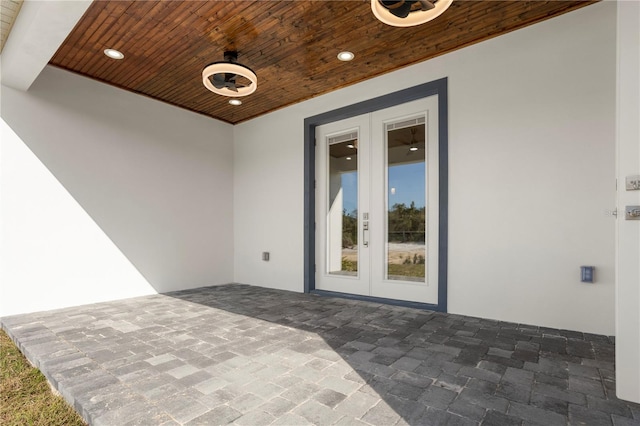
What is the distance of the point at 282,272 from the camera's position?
5367 mm

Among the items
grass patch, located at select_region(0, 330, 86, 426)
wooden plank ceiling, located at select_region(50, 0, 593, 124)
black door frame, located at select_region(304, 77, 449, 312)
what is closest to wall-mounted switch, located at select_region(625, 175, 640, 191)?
black door frame, located at select_region(304, 77, 449, 312)

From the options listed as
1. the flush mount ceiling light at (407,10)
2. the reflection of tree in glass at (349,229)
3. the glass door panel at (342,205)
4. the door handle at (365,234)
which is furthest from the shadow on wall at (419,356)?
the flush mount ceiling light at (407,10)

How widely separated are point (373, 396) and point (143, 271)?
4181mm

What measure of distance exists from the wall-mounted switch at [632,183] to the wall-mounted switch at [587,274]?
1427 millimetres

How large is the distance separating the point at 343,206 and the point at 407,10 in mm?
2763

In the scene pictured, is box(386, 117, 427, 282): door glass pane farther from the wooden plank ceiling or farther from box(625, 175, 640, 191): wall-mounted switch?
box(625, 175, 640, 191): wall-mounted switch

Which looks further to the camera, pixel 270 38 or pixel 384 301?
pixel 384 301

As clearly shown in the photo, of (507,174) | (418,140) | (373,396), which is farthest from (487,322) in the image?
(418,140)

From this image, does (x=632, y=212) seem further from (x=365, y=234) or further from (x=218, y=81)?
(x=218, y=81)

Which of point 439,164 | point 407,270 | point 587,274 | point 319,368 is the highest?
→ point 439,164

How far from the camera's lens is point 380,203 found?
4.39m

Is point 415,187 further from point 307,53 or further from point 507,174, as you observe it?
point 307,53

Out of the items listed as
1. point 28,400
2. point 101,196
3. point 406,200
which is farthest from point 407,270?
point 101,196

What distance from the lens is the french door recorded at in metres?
4.04
